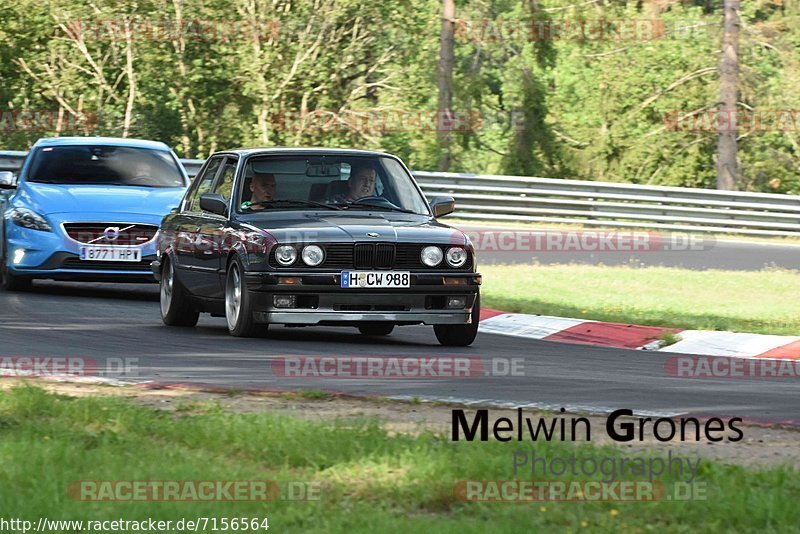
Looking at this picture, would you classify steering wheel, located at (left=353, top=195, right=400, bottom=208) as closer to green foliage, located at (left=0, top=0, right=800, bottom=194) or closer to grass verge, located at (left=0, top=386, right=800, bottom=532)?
grass verge, located at (left=0, top=386, right=800, bottom=532)

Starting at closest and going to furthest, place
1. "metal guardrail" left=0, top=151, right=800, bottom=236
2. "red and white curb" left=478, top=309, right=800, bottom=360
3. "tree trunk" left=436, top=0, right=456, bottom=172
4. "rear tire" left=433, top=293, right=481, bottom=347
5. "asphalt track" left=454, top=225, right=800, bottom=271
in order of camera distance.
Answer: "rear tire" left=433, top=293, right=481, bottom=347
"red and white curb" left=478, top=309, right=800, bottom=360
"asphalt track" left=454, top=225, right=800, bottom=271
"metal guardrail" left=0, top=151, right=800, bottom=236
"tree trunk" left=436, top=0, right=456, bottom=172

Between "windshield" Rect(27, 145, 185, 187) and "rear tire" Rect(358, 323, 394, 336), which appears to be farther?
"windshield" Rect(27, 145, 185, 187)

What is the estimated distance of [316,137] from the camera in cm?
3662

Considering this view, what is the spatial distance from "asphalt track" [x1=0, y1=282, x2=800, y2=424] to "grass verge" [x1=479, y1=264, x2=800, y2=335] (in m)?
1.99

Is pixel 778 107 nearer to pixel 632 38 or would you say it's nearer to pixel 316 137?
pixel 632 38

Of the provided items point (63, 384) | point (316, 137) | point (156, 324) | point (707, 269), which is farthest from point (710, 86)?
point (63, 384)

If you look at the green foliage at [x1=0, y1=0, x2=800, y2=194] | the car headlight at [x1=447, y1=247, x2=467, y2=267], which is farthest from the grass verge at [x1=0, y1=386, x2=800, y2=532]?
the green foliage at [x1=0, y1=0, x2=800, y2=194]

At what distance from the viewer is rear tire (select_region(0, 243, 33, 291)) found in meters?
16.2

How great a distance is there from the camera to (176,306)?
1337 centimetres

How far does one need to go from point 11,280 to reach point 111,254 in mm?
1417

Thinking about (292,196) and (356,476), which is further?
(292,196)

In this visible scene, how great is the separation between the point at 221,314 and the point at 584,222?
17.5 meters

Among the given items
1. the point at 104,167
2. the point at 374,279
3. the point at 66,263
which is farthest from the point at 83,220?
the point at 374,279

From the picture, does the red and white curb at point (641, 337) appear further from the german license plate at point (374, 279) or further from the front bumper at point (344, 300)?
the german license plate at point (374, 279)
